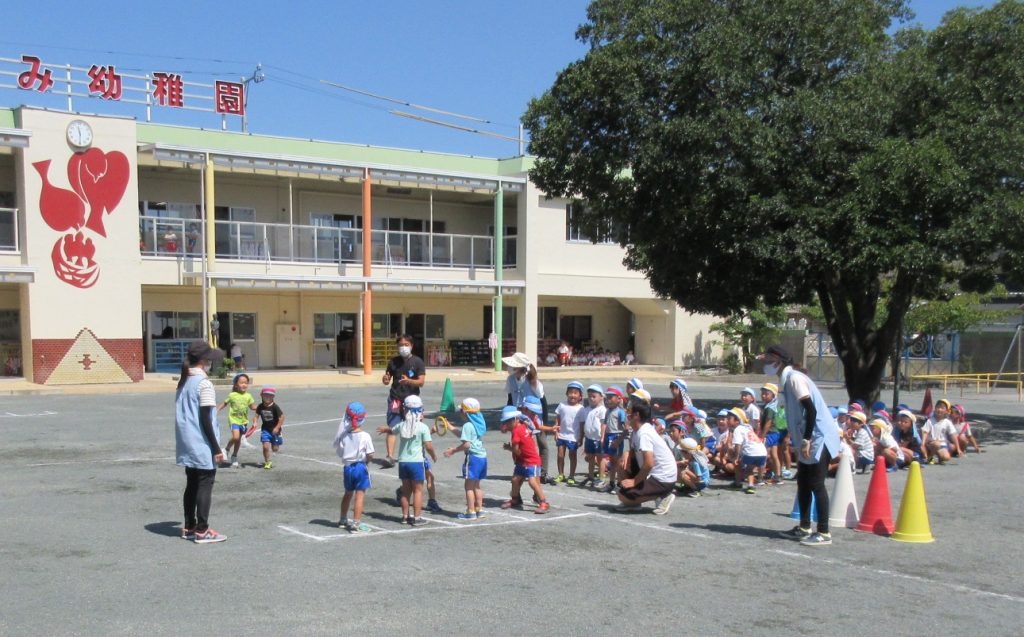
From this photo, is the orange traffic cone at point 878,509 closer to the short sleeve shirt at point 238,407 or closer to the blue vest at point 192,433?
the blue vest at point 192,433

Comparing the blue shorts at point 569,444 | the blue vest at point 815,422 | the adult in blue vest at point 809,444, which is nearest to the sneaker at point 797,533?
the adult in blue vest at point 809,444

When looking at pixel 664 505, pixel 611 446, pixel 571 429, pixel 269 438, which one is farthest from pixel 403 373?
pixel 664 505

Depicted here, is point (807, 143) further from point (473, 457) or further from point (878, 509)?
point (473, 457)

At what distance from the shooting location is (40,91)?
986 inches

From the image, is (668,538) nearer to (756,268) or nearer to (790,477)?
(790,477)

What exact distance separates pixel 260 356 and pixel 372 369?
3.89m

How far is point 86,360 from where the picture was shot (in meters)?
25.4

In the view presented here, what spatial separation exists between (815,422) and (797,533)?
113cm

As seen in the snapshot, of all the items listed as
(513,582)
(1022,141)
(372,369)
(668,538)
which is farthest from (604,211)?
(372,369)

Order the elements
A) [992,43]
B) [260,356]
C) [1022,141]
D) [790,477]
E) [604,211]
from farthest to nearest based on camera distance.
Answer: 1. [260,356]
2. [604,211]
3. [992,43]
4. [1022,141]
5. [790,477]

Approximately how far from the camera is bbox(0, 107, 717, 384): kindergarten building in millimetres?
25031

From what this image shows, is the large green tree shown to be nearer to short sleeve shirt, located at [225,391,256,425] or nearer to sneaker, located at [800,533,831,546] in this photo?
sneaker, located at [800,533,831,546]

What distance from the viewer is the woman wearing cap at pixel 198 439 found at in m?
7.96

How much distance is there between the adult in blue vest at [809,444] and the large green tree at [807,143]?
6.99 metres
